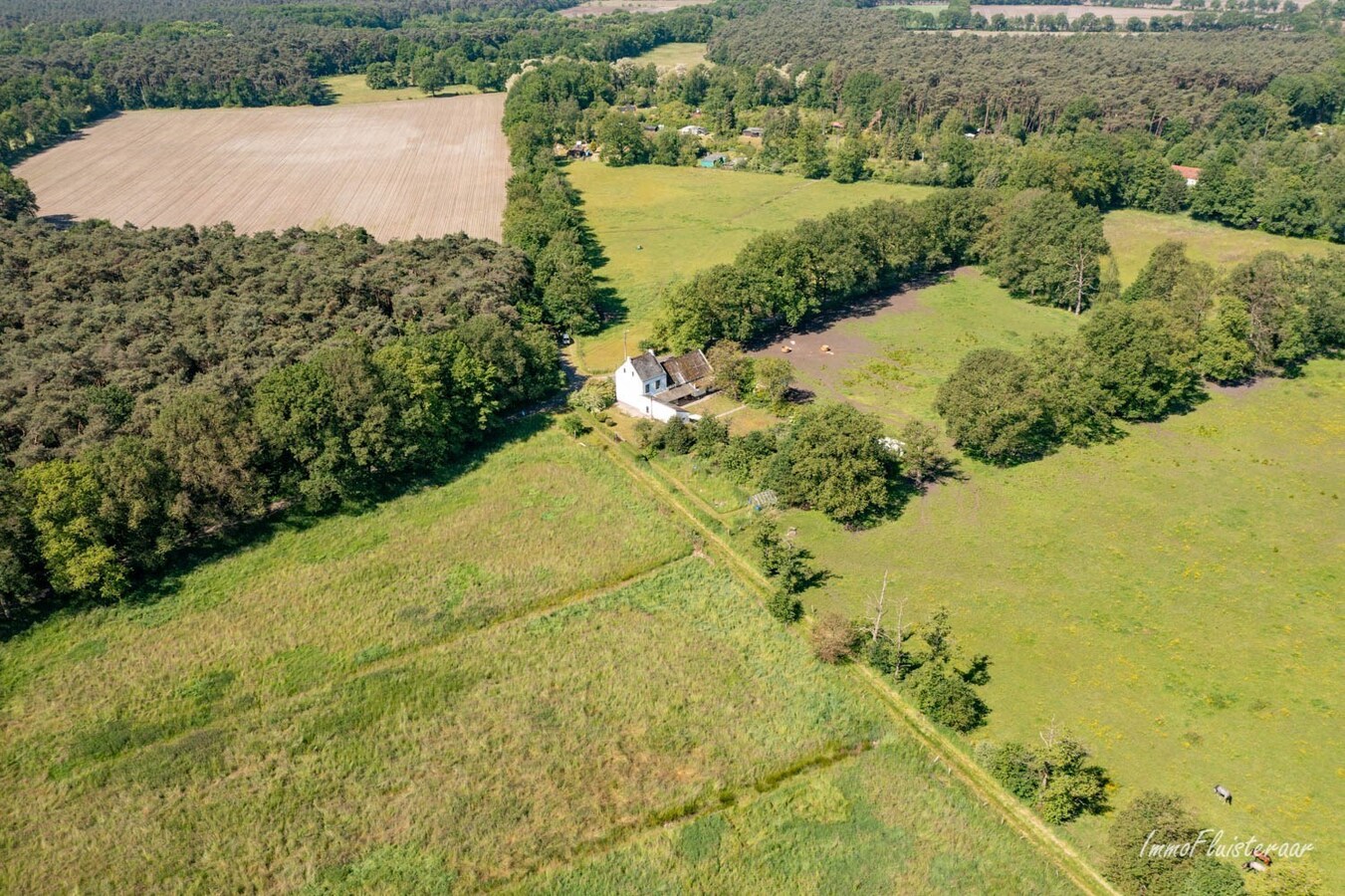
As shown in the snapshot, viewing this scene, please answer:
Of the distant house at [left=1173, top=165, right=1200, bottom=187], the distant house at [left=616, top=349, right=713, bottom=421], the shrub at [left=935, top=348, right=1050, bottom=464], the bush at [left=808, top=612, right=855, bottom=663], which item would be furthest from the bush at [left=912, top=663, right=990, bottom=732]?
the distant house at [left=1173, top=165, right=1200, bottom=187]

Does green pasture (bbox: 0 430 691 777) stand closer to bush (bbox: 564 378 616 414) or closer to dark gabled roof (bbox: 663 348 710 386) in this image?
bush (bbox: 564 378 616 414)

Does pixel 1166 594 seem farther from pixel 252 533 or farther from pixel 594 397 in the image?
pixel 252 533

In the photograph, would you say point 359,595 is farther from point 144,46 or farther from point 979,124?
point 144,46

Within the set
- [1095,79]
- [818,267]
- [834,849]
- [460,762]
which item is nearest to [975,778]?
[834,849]

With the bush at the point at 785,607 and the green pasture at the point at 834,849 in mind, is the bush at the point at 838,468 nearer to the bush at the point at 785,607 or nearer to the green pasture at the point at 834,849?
the bush at the point at 785,607

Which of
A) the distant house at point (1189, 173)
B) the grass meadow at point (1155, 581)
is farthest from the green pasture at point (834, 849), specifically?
the distant house at point (1189, 173)

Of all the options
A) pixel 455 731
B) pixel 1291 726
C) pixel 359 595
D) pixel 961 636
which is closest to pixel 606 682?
pixel 455 731
